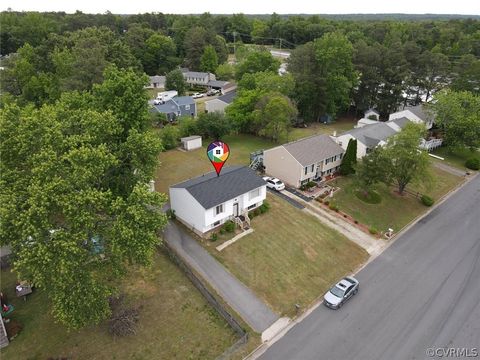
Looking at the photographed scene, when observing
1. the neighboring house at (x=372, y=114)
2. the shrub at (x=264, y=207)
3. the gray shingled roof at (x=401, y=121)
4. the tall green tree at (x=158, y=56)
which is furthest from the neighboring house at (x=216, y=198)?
the tall green tree at (x=158, y=56)

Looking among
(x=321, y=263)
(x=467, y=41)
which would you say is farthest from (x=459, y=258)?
(x=467, y=41)

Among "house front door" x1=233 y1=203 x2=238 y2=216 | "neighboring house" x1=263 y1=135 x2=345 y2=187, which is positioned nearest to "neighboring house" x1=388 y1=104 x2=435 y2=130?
"neighboring house" x1=263 y1=135 x2=345 y2=187

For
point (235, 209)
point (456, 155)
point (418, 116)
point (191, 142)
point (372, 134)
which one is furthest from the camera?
point (418, 116)

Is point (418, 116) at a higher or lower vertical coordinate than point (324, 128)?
higher

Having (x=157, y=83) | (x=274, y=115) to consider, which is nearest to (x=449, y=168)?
(x=274, y=115)

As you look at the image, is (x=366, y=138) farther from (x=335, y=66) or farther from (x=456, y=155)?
(x=335, y=66)

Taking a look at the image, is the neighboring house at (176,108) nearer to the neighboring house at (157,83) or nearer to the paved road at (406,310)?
the neighboring house at (157,83)
